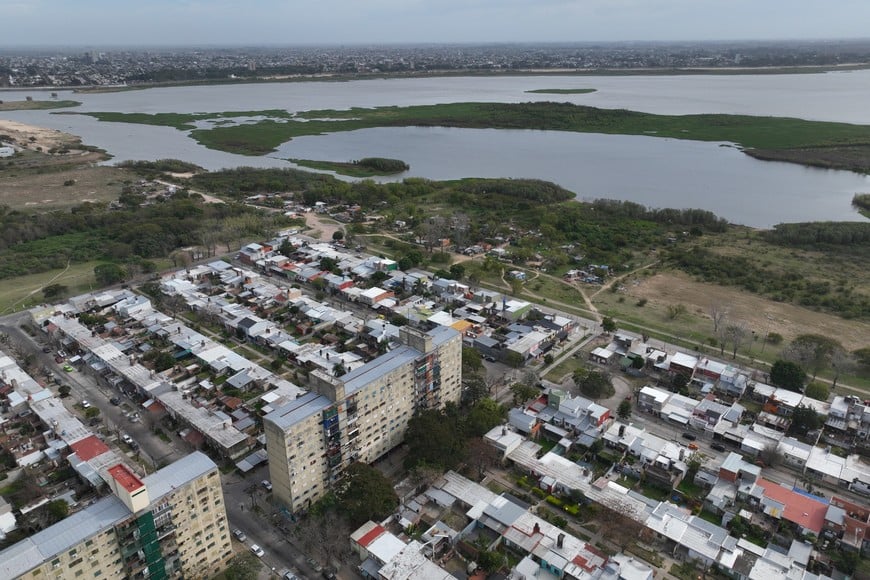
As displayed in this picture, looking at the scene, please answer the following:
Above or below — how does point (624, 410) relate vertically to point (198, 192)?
below

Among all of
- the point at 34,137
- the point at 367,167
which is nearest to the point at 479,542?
the point at 367,167

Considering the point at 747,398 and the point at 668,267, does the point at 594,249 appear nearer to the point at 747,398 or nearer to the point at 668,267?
the point at 668,267

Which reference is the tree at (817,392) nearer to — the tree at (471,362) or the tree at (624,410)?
the tree at (624,410)

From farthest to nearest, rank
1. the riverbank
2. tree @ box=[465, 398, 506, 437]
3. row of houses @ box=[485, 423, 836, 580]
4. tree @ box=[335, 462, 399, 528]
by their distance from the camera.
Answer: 1. the riverbank
2. tree @ box=[465, 398, 506, 437]
3. tree @ box=[335, 462, 399, 528]
4. row of houses @ box=[485, 423, 836, 580]

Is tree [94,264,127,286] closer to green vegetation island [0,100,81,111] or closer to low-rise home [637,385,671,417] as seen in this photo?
low-rise home [637,385,671,417]

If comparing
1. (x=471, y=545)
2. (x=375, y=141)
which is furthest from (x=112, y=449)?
(x=375, y=141)

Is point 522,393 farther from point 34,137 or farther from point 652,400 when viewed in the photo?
point 34,137

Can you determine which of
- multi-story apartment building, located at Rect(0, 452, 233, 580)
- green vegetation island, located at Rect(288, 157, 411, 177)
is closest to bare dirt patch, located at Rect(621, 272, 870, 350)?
multi-story apartment building, located at Rect(0, 452, 233, 580)

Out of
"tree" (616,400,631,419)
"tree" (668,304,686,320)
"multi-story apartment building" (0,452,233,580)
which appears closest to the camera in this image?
"multi-story apartment building" (0,452,233,580)
